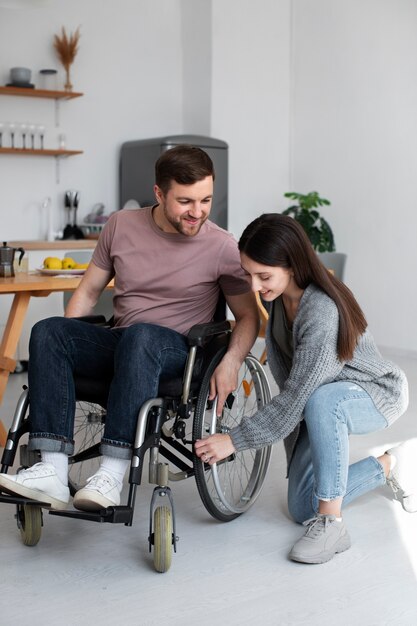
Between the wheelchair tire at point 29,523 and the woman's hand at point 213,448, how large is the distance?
1.60 ft

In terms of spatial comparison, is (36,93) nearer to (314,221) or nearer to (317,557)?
(314,221)

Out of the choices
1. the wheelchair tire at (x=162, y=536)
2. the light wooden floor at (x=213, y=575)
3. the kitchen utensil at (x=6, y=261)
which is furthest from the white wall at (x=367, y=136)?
the wheelchair tire at (x=162, y=536)

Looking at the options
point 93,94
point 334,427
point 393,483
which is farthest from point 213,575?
point 93,94

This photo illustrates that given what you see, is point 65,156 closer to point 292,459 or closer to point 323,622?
point 292,459

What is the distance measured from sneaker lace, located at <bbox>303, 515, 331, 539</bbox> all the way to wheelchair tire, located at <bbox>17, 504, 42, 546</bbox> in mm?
752

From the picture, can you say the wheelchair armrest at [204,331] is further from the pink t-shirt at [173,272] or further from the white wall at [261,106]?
the white wall at [261,106]

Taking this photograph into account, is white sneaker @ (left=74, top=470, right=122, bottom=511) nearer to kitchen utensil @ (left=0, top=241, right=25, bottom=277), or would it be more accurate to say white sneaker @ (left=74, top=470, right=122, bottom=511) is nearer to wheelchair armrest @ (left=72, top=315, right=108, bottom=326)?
wheelchair armrest @ (left=72, top=315, right=108, bottom=326)

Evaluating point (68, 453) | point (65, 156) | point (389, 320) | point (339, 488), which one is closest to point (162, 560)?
point (68, 453)

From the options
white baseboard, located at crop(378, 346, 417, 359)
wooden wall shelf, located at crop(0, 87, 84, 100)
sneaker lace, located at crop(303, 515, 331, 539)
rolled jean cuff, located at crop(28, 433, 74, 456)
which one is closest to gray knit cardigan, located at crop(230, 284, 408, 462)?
sneaker lace, located at crop(303, 515, 331, 539)

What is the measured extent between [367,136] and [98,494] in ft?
14.0

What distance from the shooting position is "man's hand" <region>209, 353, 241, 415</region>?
91.4 inches

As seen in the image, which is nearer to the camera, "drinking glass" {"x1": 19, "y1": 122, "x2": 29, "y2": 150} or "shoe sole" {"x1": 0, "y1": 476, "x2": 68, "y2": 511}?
"shoe sole" {"x1": 0, "y1": 476, "x2": 68, "y2": 511}

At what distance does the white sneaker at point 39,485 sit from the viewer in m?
2.09

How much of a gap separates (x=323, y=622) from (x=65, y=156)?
4706 mm
